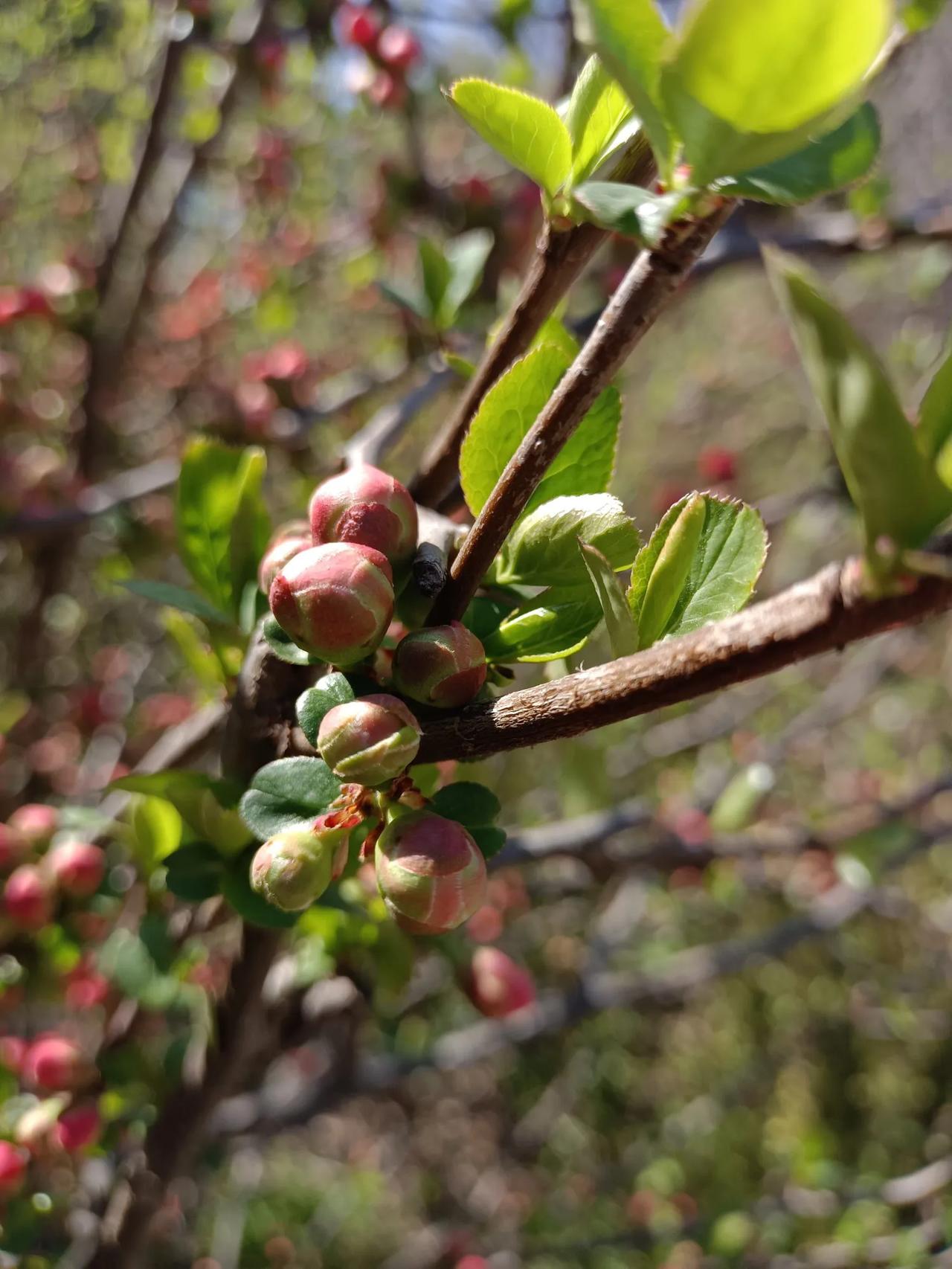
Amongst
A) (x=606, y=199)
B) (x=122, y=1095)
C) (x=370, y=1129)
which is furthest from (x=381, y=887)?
(x=370, y=1129)

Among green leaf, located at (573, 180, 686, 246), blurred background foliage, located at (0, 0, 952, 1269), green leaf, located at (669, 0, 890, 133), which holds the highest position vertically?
green leaf, located at (669, 0, 890, 133)

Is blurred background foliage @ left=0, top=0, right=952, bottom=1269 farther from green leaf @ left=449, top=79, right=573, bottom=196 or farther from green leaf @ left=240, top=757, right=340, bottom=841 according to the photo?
green leaf @ left=449, top=79, right=573, bottom=196

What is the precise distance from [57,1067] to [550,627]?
82 centimetres

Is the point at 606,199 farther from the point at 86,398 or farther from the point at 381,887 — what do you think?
the point at 86,398

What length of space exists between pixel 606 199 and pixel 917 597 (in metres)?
0.19

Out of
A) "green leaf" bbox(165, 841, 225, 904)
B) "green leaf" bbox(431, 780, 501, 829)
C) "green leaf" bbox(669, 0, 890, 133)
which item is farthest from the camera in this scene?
"green leaf" bbox(165, 841, 225, 904)

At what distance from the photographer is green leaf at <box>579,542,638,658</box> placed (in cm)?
36

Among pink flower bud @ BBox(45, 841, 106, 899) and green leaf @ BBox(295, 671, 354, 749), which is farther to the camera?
pink flower bud @ BBox(45, 841, 106, 899)

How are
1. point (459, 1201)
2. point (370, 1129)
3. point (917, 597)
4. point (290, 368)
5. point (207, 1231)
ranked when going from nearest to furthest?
1. point (917, 597)
2. point (290, 368)
3. point (207, 1231)
4. point (459, 1201)
5. point (370, 1129)

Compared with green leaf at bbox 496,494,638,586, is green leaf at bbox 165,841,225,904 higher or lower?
lower

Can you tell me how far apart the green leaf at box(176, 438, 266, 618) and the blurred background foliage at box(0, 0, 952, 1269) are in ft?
0.20

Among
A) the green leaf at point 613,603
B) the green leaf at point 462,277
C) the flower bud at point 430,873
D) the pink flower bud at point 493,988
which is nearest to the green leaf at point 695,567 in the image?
the green leaf at point 613,603

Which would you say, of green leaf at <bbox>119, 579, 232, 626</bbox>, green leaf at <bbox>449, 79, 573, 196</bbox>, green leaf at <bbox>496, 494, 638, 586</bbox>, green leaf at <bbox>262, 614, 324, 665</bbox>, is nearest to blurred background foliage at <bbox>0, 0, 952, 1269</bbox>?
green leaf at <bbox>119, 579, 232, 626</bbox>

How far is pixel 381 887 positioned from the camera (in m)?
0.38
